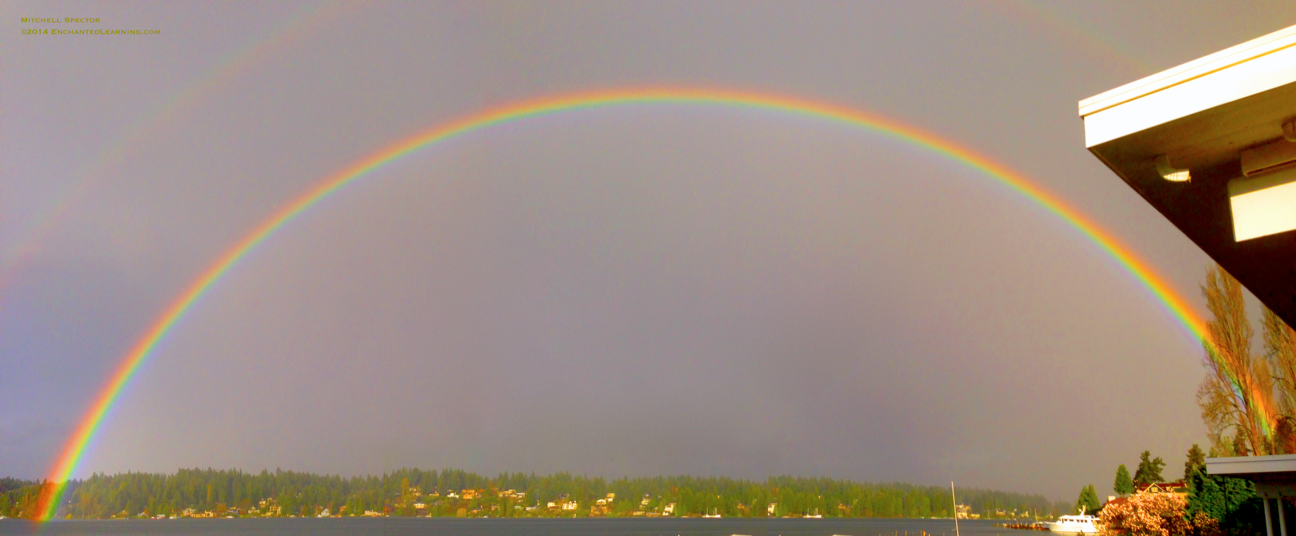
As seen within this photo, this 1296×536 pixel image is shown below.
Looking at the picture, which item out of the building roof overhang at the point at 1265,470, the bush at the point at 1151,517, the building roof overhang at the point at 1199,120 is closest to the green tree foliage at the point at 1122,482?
the bush at the point at 1151,517

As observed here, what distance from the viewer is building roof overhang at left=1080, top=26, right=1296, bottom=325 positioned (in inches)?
205

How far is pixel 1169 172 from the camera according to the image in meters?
6.42

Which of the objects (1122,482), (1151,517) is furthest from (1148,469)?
(1151,517)

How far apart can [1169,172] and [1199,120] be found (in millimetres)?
928

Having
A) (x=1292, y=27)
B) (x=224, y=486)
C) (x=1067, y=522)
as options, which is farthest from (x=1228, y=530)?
(x=224, y=486)

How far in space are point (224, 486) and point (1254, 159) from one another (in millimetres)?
172269

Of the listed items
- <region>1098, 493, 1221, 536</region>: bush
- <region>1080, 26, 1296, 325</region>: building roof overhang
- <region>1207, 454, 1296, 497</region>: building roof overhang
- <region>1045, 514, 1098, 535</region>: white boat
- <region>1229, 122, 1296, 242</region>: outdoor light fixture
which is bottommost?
<region>1045, 514, 1098, 535</region>: white boat

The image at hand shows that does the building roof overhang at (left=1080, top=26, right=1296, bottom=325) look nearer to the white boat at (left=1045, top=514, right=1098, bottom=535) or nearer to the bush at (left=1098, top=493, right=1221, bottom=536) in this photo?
the bush at (left=1098, top=493, right=1221, bottom=536)

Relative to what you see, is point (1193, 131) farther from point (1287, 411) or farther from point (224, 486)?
point (224, 486)

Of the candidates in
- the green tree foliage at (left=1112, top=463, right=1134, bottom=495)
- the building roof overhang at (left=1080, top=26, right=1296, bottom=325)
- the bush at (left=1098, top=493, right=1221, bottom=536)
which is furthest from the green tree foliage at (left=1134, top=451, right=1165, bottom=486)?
the building roof overhang at (left=1080, top=26, right=1296, bottom=325)

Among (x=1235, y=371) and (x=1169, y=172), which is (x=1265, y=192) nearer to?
(x=1169, y=172)

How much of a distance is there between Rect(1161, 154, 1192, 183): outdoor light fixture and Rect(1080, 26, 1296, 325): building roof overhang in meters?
0.03

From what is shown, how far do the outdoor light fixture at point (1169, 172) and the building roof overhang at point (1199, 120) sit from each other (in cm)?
3

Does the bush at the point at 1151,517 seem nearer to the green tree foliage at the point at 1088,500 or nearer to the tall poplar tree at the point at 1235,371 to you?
the tall poplar tree at the point at 1235,371
